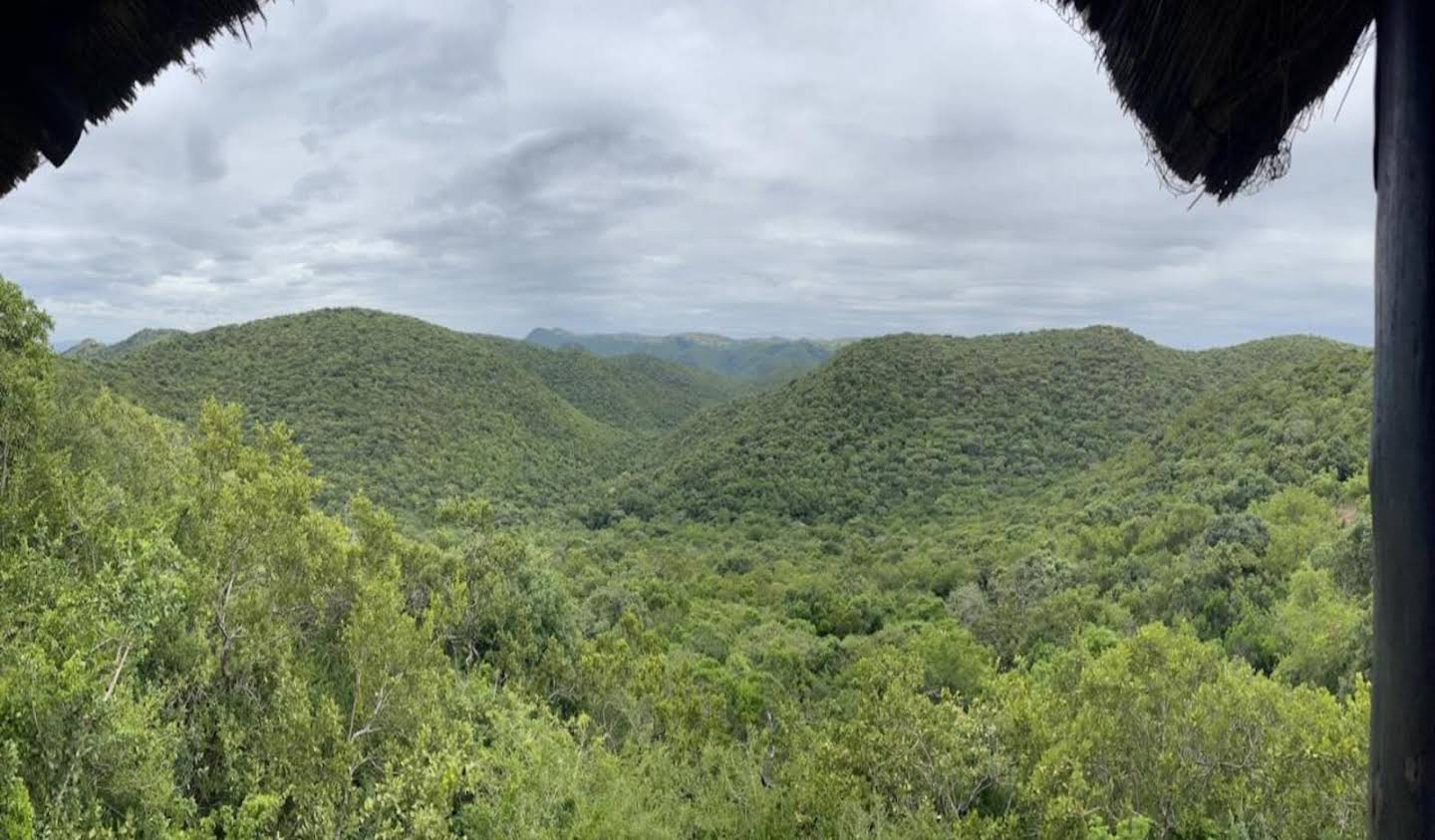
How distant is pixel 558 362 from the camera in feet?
382

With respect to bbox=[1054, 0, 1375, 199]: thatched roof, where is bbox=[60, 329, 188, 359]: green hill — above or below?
above

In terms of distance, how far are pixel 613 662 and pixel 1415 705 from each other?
16062mm

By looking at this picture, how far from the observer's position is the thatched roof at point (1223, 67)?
1352 mm

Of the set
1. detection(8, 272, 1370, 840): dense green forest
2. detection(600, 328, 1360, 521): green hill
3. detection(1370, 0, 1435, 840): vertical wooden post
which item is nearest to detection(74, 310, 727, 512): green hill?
→ detection(600, 328, 1360, 521): green hill

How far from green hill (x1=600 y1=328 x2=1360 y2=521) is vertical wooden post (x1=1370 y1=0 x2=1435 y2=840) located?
63.8 m

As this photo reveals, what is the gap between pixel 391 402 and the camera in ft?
231

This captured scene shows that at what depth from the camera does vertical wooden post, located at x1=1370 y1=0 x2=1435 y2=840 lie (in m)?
1.00

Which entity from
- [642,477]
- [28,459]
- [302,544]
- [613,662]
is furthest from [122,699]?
[642,477]

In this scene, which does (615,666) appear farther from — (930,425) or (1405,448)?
(930,425)

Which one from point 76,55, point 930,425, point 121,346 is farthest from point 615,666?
point 121,346

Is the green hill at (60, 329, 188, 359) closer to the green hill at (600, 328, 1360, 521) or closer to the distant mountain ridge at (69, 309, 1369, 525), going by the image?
the distant mountain ridge at (69, 309, 1369, 525)

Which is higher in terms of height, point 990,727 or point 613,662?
point 990,727

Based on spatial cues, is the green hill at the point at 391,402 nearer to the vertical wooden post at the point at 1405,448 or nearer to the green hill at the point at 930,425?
the green hill at the point at 930,425

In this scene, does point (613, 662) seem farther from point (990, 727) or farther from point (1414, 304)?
point (1414, 304)
